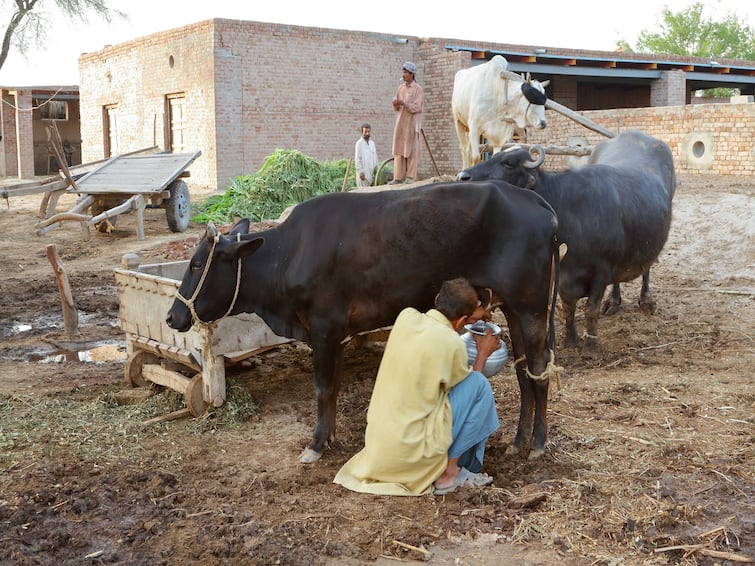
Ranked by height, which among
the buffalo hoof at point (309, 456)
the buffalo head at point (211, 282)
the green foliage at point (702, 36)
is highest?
the green foliage at point (702, 36)

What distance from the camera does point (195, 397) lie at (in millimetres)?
5863

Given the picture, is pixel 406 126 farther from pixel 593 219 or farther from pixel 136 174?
pixel 593 219

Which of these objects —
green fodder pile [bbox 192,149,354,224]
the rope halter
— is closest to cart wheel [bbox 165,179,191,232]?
green fodder pile [bbox 192,149,354,224]

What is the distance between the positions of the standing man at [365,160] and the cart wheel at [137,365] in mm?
9709

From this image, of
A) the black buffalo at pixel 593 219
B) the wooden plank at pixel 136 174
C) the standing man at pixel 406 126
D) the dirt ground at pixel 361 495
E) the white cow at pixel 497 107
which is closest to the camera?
the dirt ground at pixel 361 495

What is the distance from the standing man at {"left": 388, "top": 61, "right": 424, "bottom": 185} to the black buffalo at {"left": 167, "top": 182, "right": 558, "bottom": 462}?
9.53m

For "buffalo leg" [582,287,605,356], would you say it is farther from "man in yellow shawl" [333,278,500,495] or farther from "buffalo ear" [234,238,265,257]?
"buffalo ear" [234,238,265,257]

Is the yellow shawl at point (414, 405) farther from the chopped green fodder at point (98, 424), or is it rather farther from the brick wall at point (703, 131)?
the brick wall at point (703, 131)

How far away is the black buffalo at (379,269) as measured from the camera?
488 cm

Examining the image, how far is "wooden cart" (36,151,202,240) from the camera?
15539mm

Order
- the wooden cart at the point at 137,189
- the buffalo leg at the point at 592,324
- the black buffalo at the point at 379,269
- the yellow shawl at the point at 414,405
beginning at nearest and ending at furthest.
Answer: the yellow shawl at the point at 414,405 → the black buffalo at the point at 379,269 → the buffalo leg at the point at 592,324 → the wooden cart at the point at 137,189

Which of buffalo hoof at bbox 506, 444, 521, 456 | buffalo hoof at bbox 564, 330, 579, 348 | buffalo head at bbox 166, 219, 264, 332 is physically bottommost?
buffalo hoof at bbox 506, 444, 521, 456

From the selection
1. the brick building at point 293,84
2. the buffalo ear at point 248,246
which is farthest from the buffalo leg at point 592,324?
the brick building at point 293,84

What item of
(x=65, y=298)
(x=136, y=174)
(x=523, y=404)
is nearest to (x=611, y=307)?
(x=523, y=404)
